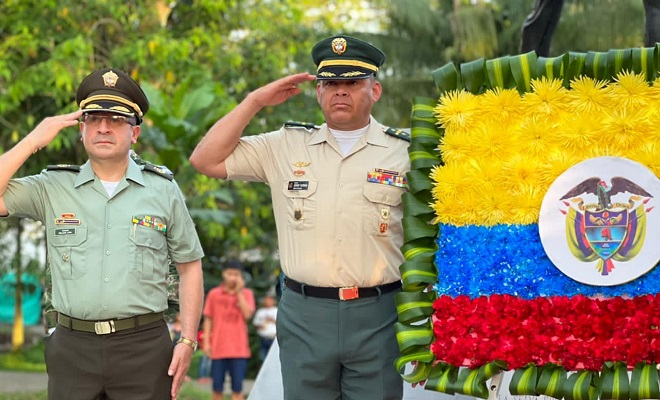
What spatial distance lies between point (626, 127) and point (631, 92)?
0.13 metres

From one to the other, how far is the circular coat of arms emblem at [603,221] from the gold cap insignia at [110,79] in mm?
1678

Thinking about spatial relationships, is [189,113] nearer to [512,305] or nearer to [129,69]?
[129,69]

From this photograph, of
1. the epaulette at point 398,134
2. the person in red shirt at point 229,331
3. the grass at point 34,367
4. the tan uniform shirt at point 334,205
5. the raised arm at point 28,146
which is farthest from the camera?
the grass at point 34,367

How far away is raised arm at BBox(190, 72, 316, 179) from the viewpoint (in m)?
4.29

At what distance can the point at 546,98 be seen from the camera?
3.99 metres

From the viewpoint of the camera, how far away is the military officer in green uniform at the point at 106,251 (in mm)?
4000

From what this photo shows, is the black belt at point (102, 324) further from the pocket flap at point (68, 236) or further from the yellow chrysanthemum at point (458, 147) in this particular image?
the yellow chrysanthemum at point (458, 147)

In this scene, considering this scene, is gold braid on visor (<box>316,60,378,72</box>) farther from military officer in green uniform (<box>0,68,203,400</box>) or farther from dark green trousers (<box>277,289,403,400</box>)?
dark green trousers (<box>277,289,403,400</box>)

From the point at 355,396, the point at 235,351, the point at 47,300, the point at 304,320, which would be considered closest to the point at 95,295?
the point at 47,300

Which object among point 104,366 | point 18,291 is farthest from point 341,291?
point 18,291

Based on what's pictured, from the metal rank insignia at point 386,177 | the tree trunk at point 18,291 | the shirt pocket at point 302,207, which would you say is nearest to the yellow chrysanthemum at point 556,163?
the metal rank insignia at point 386,177

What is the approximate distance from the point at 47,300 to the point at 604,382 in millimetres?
2153

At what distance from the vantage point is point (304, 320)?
4191 millimetres

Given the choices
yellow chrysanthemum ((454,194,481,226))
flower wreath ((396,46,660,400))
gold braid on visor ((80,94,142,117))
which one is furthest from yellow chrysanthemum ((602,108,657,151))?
gold braid on visor ((80,94,142,117))
